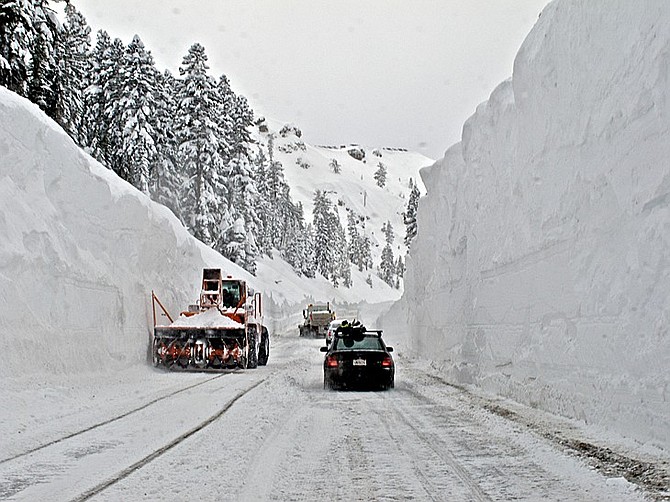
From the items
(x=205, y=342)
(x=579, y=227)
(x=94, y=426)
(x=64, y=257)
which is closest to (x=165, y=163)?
(x=205, y=342)

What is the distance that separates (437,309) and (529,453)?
16.7 metres

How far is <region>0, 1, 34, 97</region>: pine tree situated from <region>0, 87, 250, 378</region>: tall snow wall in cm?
727

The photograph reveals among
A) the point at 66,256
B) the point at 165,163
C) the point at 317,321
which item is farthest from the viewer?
the point at 165,163

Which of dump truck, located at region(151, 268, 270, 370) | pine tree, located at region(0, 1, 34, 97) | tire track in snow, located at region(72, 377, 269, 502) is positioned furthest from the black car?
pine tree, located at region(0, 1, 34, 97)

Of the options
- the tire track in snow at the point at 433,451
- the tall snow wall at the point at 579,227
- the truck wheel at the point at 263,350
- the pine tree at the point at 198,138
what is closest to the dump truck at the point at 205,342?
the truck wheel at the point at 263,350

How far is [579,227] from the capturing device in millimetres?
12023

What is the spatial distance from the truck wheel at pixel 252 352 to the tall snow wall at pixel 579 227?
699 centimetres

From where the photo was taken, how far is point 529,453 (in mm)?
8812

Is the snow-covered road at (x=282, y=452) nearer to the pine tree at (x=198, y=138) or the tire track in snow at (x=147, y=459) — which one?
the tire track in snow at (x=147, y=459)

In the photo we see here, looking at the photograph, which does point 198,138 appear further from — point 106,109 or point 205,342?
point 205,342

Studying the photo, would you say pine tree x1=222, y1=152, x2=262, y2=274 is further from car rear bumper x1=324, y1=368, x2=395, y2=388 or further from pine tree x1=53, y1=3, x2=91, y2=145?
car rear bumper x1=324, y1=368, x2=395, y2=388

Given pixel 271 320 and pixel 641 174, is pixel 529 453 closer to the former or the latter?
pixel 641 174

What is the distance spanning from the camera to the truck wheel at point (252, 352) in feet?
78.2

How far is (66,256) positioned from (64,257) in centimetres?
21
